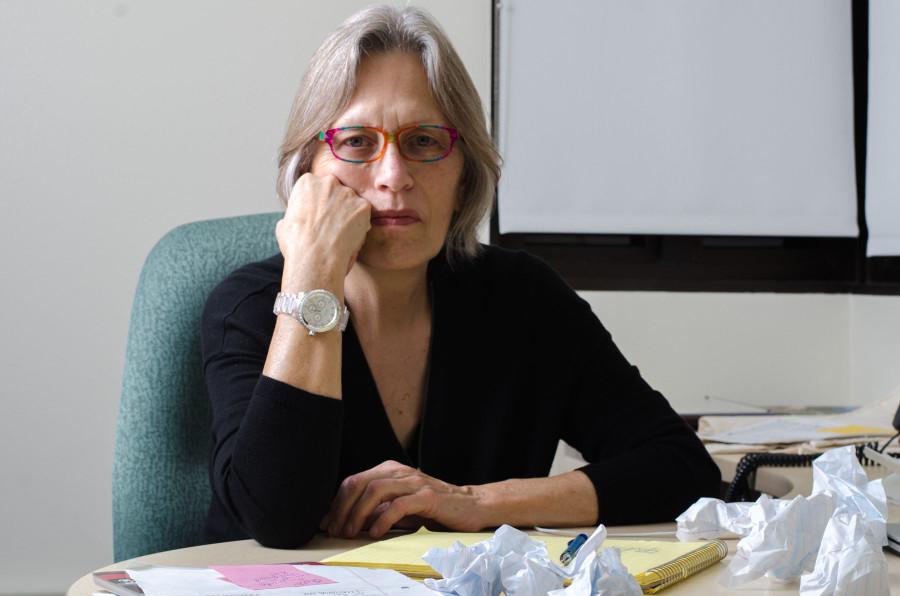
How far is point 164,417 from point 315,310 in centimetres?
36

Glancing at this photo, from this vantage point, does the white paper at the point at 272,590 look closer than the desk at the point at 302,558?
Yes

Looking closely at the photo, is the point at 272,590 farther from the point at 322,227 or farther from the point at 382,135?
the point at 382,135

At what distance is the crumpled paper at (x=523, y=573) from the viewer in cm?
69

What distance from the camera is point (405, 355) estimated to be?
1.46m

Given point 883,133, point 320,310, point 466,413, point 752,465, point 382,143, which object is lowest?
point 752,465

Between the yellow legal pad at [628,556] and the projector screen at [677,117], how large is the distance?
1.95 metres

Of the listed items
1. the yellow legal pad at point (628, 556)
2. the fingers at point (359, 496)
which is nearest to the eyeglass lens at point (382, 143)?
the fingers at point (359, 496)

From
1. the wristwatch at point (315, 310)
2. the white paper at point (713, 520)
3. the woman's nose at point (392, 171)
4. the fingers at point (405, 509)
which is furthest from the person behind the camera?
the woman's nose at point (392, 171)

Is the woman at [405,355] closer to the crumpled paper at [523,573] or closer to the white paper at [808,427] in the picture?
the crumpled paper at [523,573]

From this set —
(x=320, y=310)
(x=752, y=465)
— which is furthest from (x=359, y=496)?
(x=752, y=465)

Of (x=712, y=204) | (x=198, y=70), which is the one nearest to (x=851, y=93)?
(x=712, y=204)

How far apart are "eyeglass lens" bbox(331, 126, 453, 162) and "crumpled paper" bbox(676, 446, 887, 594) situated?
0.66 m

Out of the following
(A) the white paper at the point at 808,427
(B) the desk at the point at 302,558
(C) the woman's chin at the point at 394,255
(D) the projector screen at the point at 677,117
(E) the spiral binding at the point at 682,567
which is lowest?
(A) the white paper at the point at 808,427

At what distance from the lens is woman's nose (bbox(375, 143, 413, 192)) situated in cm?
135
